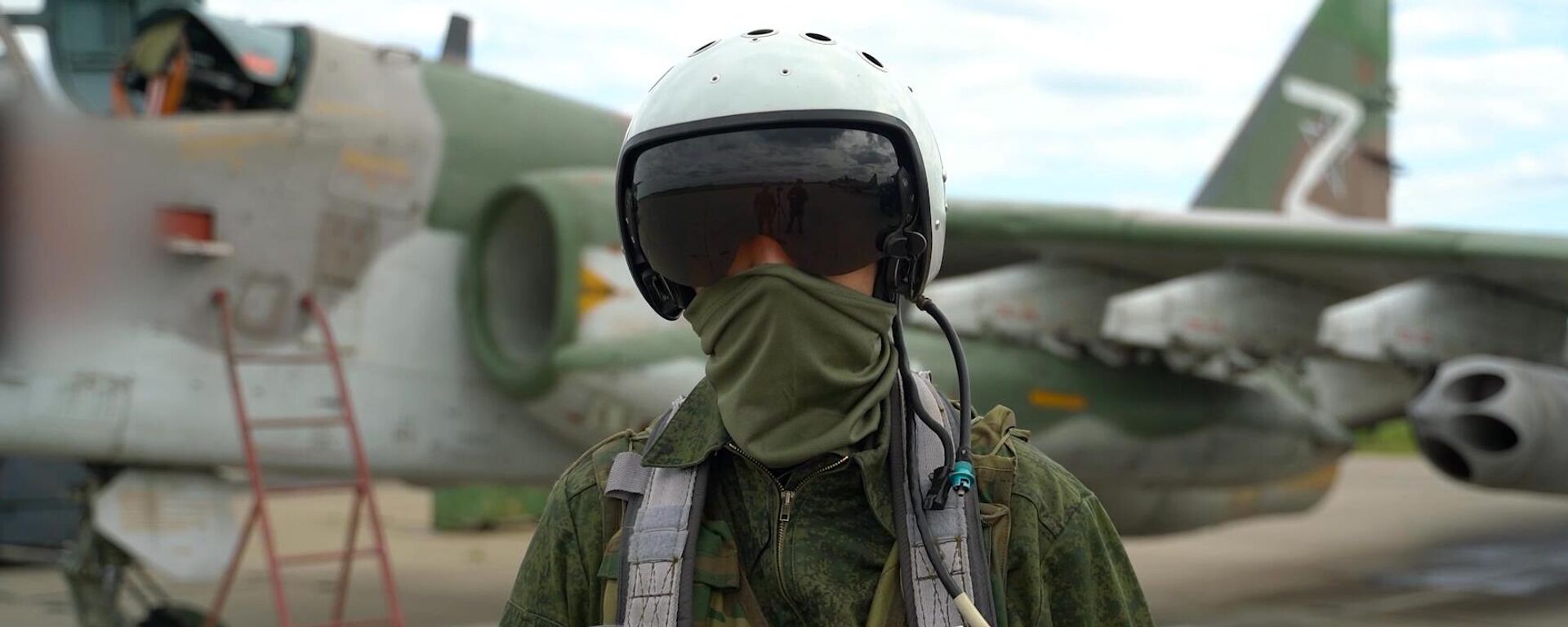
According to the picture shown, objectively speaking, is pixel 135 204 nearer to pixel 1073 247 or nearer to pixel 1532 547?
pixel 1073 247

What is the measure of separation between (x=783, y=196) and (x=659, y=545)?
1.36ft

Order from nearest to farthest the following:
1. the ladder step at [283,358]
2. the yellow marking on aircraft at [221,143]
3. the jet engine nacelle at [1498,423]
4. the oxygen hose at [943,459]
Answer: the oxygen hose at [943,459] → the yellow marking on aircraft at [221,143] → the ladder step at [283,358] → the jet engine nacelle at [1498,423]

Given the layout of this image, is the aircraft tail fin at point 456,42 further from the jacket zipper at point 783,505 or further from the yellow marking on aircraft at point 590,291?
the jacket zipper at point 783,505

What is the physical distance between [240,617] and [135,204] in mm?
3234

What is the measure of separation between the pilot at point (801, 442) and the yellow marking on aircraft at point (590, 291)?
16.6ft

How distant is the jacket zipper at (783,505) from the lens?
1.64m

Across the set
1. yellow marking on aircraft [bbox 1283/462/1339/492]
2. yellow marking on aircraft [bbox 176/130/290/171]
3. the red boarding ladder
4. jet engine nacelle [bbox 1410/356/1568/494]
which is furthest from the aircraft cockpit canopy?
yellow marking on aircraft [bbox 1283/462/1339/492]

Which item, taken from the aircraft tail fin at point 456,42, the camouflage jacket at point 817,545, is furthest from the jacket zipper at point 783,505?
the aircraft tail fin at point 456,42

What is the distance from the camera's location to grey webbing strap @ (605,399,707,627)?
1557 mm

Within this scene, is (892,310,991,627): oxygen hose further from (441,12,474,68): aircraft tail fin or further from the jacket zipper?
(441,12,474,68): aircraft tail fin

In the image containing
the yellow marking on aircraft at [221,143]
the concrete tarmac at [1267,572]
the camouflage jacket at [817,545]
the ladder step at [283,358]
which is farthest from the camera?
the concrete tarmac at [1267,572]

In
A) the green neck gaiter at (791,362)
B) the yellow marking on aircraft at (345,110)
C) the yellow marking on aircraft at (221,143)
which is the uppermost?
the green neck gaiter at (791,362)

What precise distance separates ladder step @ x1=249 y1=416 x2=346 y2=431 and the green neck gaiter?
196 inches

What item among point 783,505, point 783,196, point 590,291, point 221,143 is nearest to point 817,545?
point 783,505
